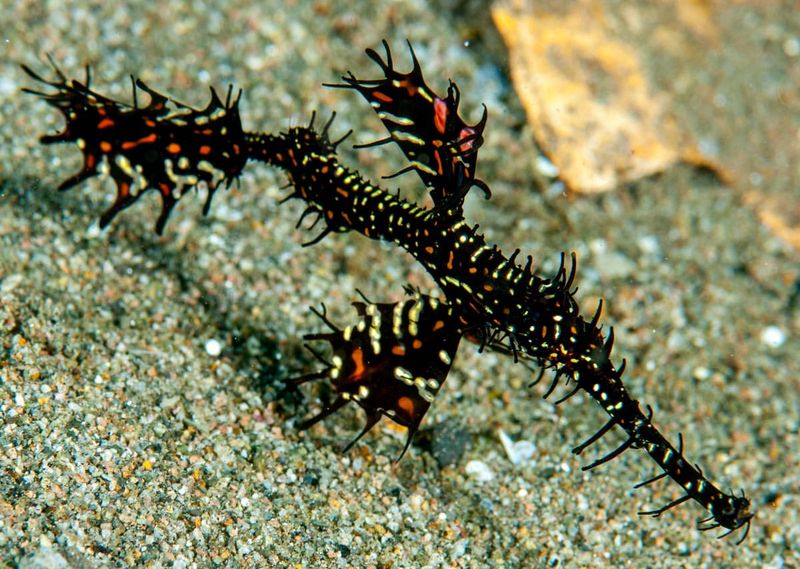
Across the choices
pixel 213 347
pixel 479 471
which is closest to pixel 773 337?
pixel 479 471

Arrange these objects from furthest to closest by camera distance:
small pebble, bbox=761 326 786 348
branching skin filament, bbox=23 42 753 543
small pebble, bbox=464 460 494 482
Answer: small pebble, bbox=761 326 786 348
small pebble, bbox=464 460 494 482
branching skin filament, bbox=23 42 753 543

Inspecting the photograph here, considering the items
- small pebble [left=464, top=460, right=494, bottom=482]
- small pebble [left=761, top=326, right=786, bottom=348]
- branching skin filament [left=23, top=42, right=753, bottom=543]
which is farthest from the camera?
small pebble [left=761, top=326, right=786, bottom=348]

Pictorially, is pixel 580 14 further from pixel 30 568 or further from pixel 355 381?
pixel 30 568

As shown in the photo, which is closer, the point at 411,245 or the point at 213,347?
the point at 411,245

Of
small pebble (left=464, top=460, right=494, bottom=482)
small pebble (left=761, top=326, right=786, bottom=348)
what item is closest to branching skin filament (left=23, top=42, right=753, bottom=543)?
small pebble (left=464, top=460, right=494, bottom=482)

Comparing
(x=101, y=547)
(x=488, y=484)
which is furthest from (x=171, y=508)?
(x=488, y=484)

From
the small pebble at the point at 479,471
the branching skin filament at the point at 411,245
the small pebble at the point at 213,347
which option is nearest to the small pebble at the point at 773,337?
the branching skin filament at the point at 411,245

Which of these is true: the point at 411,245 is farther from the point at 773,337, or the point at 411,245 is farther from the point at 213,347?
the point at 773,337

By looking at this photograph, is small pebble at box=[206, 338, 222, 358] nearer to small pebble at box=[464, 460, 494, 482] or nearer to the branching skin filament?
the branching skin filament

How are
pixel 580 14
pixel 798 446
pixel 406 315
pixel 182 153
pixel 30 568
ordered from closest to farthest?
pixel 30 568, pixel 406 315, pixel 182 153, pixel 798 446, pixel 580 14
